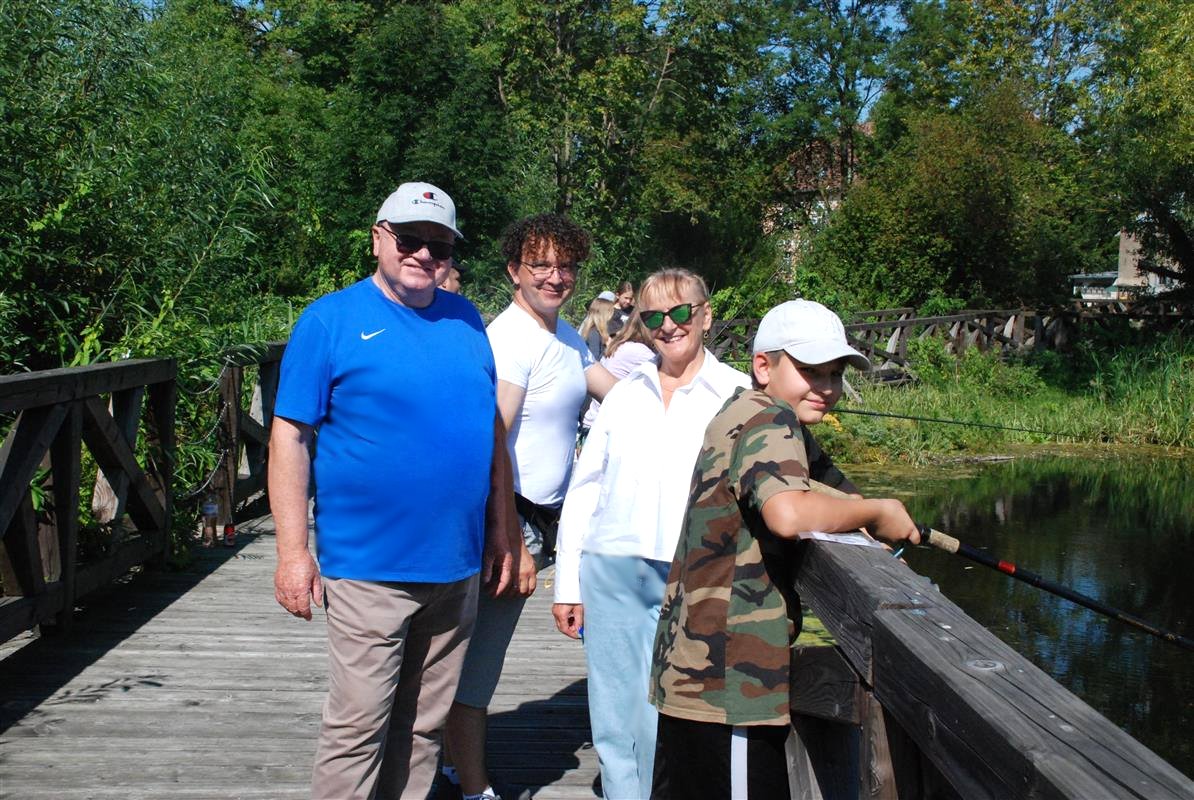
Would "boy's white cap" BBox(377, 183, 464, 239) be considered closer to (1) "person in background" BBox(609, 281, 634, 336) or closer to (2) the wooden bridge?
(2) the wooden bridge

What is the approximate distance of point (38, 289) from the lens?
266 inches

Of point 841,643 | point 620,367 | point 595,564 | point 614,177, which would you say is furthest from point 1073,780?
point 614,177

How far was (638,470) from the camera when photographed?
3.16 meters

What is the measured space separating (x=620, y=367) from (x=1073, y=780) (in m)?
4.40

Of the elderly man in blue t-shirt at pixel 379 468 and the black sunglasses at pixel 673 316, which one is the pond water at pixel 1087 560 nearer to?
the black sunglasses at pixel 673 316

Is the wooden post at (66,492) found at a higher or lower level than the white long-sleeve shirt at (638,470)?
lower

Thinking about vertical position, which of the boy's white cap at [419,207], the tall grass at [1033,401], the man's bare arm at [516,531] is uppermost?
the boy's white cap at [419,207]

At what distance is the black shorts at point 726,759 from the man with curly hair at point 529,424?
39.2 inches

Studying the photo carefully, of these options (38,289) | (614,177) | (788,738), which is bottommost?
(788,738)

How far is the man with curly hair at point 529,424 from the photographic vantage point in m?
3.43

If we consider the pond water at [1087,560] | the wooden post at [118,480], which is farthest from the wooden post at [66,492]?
the pond water at [1087,560]

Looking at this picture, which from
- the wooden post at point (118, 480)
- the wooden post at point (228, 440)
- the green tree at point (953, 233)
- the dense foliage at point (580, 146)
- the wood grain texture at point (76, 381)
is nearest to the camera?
the wood grain texture at point (76, 381)

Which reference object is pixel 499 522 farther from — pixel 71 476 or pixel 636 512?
pixel 71 476

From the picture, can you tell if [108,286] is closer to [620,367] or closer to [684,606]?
[620,367]
